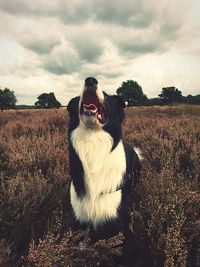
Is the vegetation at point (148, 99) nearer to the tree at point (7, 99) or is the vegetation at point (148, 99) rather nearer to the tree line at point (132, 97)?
the tree line at point (132, 97)

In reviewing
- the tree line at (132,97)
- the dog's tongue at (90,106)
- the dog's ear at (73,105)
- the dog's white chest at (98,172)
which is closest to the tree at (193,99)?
the tree line at (132,97)

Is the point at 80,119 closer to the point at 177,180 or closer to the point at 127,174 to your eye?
the point at 127,174

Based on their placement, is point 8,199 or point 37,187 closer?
point 8,199

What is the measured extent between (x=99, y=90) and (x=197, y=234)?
1469 mm

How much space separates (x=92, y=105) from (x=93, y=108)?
30mm

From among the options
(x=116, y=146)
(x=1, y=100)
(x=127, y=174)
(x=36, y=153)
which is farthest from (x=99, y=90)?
(x=1, y=100)

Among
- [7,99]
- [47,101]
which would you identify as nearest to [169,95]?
[47,101]

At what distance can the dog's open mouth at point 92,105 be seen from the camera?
9.98 feet

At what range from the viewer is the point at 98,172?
3.14 m

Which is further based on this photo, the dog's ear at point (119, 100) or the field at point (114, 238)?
the dog's ear at point (119, 100)

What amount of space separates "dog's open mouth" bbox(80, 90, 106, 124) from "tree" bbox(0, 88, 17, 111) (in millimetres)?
60117

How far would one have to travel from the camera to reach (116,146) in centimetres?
323

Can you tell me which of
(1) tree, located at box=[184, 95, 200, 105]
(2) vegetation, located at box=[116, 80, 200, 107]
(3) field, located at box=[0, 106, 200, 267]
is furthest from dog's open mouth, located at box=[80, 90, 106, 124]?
(2) vegetation, located at box=[116, 80, 200, 107]

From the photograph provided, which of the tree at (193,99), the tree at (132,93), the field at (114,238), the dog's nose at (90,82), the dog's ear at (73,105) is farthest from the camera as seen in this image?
the tree at (132,93)
